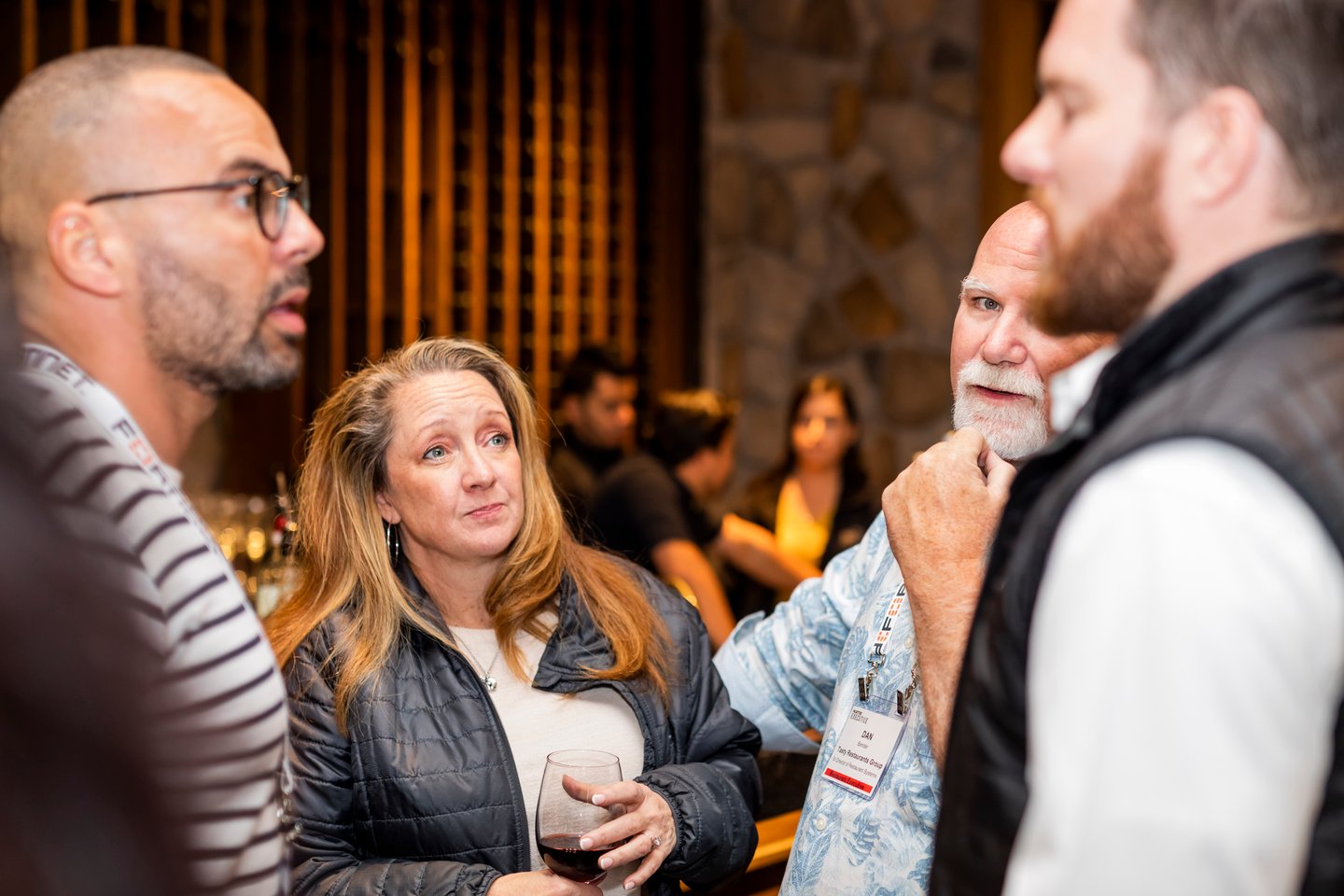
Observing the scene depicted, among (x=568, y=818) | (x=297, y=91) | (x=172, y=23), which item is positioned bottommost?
(x=568, y=818)

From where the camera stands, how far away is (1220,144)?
0.79m

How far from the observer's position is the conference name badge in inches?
59.3

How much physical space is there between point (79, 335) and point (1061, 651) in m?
1.06

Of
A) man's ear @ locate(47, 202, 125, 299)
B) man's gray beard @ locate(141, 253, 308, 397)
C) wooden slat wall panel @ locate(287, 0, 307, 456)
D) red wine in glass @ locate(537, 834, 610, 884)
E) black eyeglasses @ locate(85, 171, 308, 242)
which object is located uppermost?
wooden slat wall panel @ locate(287, 0, 307, 456)

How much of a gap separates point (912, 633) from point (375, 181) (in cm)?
437

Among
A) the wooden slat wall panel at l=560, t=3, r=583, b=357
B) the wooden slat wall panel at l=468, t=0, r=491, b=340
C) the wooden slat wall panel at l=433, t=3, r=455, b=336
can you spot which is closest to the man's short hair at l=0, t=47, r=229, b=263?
the wooden slat wall panel at l=433, t=3, r=455, b=336

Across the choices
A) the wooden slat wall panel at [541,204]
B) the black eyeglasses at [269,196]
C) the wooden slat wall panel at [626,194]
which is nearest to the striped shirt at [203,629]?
the black eyeglasses at [269,196]

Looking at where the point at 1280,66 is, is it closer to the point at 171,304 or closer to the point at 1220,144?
the point at 1220,144

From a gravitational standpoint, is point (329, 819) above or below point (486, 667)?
below

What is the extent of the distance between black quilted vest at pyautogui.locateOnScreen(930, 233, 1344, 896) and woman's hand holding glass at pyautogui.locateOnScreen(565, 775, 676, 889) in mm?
677

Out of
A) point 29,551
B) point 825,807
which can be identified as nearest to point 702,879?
point 825,807

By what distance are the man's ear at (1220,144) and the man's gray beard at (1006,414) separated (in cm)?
80

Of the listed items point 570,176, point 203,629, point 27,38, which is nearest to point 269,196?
point 203,629

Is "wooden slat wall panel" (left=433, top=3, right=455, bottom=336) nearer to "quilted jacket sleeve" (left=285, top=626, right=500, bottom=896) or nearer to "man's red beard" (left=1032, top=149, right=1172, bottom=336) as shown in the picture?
"quilted jacket sleeve" (left=285, top=626, right=500, bottom=896)
